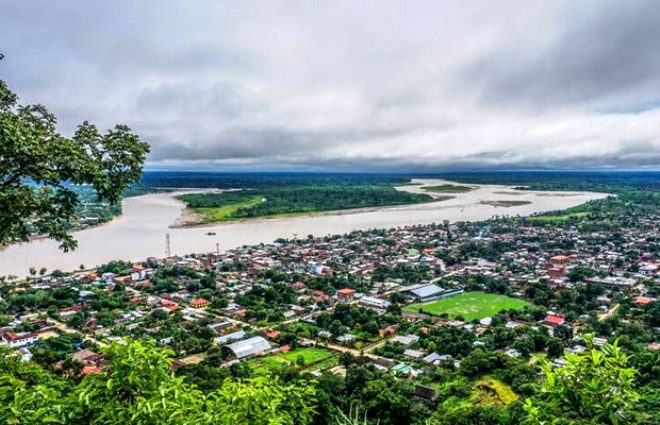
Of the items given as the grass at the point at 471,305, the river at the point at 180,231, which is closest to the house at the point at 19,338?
the river at the point at 180,231

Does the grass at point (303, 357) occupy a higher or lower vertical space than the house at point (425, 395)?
lower

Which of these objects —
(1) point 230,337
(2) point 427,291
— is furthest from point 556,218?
(1) point 230,337

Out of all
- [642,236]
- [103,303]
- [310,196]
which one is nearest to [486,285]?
[103,303]

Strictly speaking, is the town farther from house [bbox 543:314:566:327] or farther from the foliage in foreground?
the foliage in foreground

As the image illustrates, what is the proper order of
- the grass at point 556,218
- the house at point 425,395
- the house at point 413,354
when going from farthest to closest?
the grass at point 556,218, the house at point 413,354, the house at point 425,395

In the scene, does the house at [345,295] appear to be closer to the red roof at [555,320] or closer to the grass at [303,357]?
the grass at [303,357]
